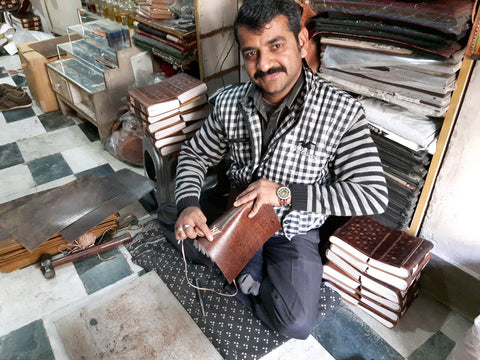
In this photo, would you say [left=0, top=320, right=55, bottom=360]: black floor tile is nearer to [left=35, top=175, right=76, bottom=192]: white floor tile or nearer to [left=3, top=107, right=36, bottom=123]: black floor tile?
[left=35, top=175, right=76, bottom=192]: white floor tile

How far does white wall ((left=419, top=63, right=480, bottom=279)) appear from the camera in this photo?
5.32ft

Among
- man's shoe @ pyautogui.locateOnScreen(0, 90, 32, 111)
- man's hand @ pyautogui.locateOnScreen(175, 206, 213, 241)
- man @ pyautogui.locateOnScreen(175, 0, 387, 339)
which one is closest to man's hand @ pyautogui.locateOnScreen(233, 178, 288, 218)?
man @ pyautogui.locateOnScreen(175, 0, 387, 339)

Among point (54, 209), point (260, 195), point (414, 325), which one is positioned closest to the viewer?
point (260, 195)

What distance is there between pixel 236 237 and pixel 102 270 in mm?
997

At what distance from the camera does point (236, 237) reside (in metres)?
1.66

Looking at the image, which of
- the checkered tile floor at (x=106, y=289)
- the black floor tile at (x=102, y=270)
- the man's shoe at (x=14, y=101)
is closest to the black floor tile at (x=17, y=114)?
the man's shoe at (x=14, y=101)

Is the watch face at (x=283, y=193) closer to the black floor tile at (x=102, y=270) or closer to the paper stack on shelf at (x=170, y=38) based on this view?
the black floor tile at (x=102, y=270)

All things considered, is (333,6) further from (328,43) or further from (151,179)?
(151,179)

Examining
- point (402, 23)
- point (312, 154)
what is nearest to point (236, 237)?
point (312, 154)

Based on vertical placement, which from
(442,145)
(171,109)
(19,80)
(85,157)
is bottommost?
(85,157)

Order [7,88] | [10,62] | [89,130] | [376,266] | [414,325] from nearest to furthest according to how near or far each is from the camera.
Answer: [376,266], [414,325], [89,130], [7,88], [10,62]

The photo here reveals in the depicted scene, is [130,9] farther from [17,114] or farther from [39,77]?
[17,114]

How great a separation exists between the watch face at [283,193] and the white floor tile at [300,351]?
722 mm

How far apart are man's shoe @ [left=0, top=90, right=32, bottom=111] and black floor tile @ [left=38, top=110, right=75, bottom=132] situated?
33 centimetres
